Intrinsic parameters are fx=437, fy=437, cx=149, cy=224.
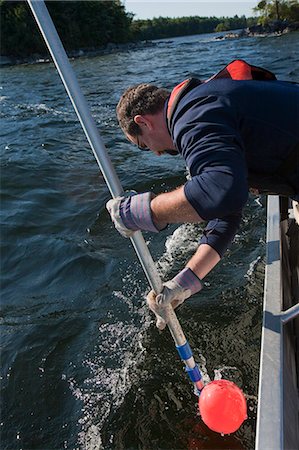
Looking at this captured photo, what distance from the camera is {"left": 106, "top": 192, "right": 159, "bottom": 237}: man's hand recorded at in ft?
7.41

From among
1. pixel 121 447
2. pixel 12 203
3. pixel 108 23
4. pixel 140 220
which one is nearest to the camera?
pixel 140 220

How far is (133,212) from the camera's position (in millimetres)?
2285

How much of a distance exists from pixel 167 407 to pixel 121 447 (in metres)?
0.49

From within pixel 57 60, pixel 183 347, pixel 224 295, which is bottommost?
pixel 224 295

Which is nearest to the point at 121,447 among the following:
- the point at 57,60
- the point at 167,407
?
the point at 167,407

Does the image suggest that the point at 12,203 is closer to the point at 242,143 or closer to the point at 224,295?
the point at 224,295

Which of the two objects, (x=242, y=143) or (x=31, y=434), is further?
(x=31, y=434)

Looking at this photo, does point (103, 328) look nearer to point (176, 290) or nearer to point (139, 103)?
point (176, 290)

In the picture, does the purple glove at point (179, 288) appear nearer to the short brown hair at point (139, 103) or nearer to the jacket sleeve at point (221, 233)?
the jacket sleeve at point (221, 233)

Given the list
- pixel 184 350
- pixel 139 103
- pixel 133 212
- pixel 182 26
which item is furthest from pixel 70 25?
pixel 133 212

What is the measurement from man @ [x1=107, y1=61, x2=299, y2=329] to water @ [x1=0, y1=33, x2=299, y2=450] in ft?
6.47

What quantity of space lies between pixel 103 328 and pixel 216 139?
3.16 metres

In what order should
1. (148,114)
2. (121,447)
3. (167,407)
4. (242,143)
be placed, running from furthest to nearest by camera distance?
Result: (167,407)
(121,447)
(148,114)
(242,143)

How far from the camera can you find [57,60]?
2.19 metres
